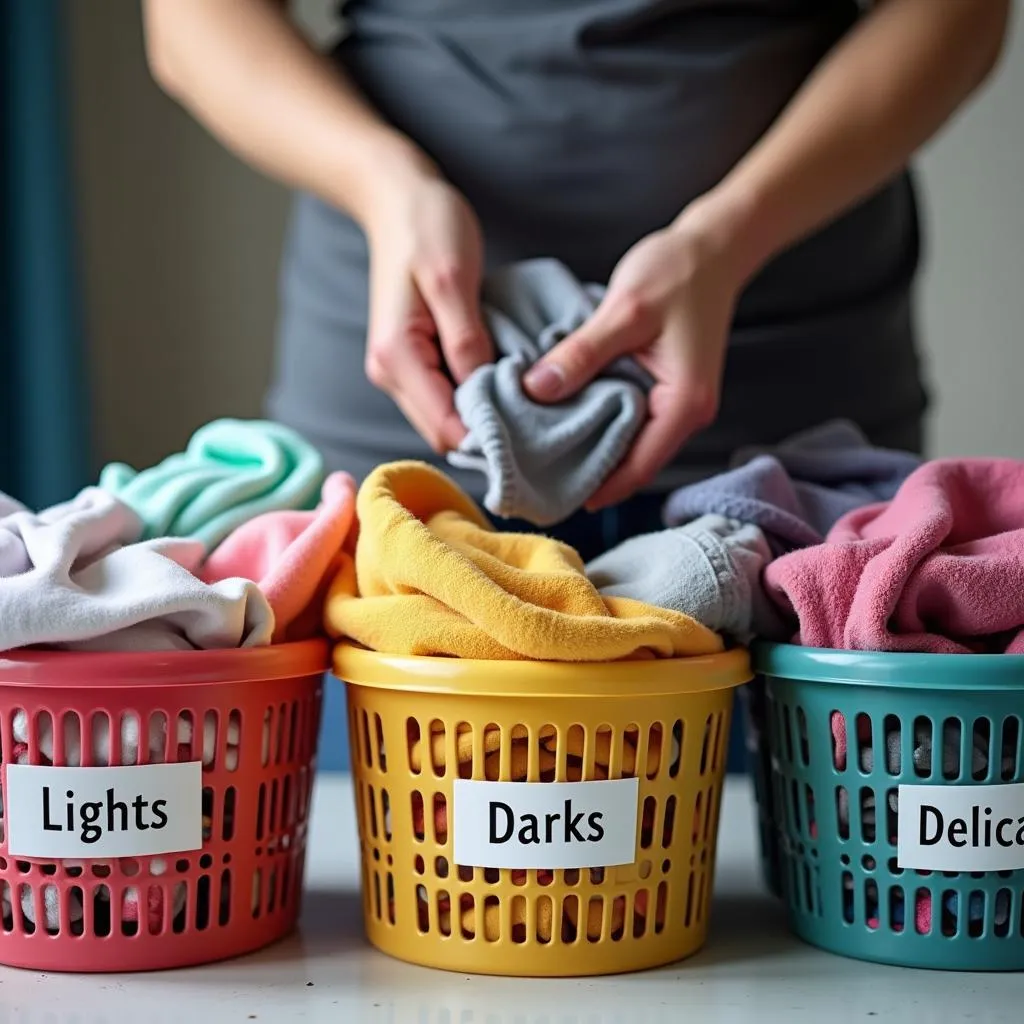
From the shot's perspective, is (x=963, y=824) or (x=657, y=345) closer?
(x=963, y=824)

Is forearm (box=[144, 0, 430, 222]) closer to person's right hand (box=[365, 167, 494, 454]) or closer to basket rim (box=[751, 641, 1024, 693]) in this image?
person's right hand (box=[365, 167, 494, 454])

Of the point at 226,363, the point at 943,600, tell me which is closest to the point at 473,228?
the point at 943,600

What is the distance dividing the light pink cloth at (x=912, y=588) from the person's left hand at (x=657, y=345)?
0.15m

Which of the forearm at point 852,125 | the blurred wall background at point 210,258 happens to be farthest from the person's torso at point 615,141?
the blurred wall background at point 210,258

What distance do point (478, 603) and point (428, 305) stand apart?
293mm

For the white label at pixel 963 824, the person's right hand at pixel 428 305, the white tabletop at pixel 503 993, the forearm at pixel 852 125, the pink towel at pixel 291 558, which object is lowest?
the white tabletop at pixel 503 993

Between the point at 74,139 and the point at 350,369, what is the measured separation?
1.35 m

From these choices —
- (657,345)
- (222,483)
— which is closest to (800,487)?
(657,345)

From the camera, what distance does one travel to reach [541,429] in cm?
81

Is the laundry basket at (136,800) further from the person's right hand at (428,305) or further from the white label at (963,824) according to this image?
the white label at (963,824)

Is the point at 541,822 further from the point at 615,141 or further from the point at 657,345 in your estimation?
the point at 615,141

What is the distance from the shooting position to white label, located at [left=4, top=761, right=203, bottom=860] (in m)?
0.66

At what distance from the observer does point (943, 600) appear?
683 mm

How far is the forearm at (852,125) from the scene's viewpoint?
34.9 inches
